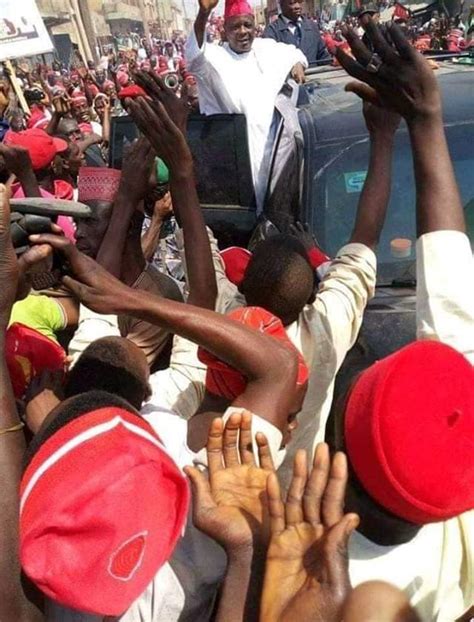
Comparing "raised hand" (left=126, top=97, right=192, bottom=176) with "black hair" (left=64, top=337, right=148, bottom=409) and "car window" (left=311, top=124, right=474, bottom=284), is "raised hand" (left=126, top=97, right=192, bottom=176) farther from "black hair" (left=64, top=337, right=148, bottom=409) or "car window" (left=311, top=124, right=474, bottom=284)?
"car window" (left=311, top=124, right=474, bottom=284)

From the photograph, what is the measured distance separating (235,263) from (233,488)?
4.96 ft

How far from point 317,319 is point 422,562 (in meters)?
0.83

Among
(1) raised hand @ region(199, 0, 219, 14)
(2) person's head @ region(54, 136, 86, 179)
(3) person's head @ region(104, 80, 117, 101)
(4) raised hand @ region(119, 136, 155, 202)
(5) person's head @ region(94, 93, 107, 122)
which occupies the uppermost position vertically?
(1) raised hand @ region(199, 0, 219, 14)

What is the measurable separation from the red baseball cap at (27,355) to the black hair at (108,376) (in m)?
0.13

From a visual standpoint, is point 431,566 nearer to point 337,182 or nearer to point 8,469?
point 8,469

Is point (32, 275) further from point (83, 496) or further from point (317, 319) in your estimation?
point (317, 319)

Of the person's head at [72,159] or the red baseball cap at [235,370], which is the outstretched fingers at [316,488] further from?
the person's head at [72,159]

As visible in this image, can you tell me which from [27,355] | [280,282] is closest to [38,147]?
[27,355]

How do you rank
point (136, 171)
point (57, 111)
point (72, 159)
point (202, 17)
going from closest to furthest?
point (136, 171) < point (202, 17) < point (72, 159) < point (57, 111)

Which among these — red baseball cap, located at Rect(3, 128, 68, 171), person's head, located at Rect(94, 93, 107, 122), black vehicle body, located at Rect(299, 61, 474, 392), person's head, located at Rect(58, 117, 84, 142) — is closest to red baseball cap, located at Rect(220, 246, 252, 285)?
black vehicle body, located at Rect(299, 61, 474, 392)

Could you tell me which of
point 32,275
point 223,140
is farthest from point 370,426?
point 223,140

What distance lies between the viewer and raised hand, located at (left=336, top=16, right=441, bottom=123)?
61.1 inches

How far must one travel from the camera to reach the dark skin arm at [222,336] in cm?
144

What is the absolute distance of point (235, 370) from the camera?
1613 millimetres
